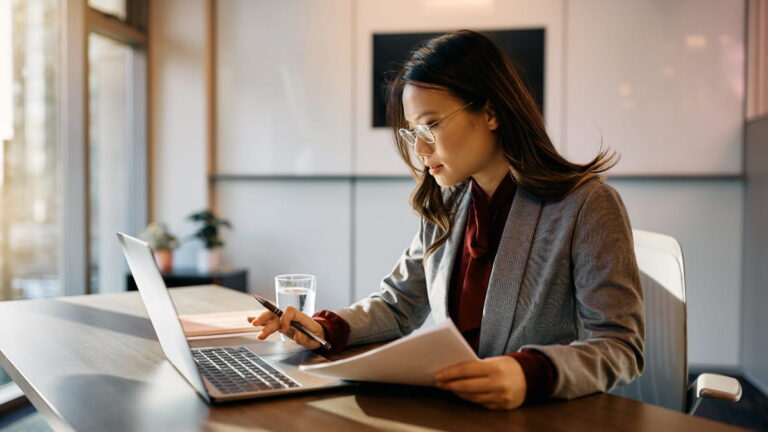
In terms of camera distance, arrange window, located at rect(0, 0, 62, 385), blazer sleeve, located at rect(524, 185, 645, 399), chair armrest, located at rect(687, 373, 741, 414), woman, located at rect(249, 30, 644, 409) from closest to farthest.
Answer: blazer sleeve, located at rect(524, 185, 645, 399)
woman, located at rect(249, 30, 644, 409)
chair armrest, located at rect(687, 373, 741, 414)
window, located at rect(0, 0, 62, 385)

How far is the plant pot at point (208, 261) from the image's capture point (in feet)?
12.5

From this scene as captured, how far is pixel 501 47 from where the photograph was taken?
Result: 12.6 feet

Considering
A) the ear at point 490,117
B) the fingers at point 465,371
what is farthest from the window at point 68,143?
the fingers at point 465,371

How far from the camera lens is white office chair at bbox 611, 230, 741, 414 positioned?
1352 millimetres

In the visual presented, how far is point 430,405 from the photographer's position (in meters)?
0.91

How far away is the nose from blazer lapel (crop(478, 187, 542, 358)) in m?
0.22

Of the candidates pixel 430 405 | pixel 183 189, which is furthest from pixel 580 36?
pixel 430 405

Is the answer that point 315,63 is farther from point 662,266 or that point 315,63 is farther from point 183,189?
point 662,266

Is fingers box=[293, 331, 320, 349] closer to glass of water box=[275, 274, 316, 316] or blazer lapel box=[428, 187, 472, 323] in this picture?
glass of water box=[275, 274, 316, 316]

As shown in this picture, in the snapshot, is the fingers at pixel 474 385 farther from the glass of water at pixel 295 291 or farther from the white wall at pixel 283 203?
the white wall at pixel 283 203

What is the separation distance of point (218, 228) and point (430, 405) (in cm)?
341

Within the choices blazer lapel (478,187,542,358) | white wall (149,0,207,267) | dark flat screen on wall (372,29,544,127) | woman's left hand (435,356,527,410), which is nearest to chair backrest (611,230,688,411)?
blazer lapel (478,187,542,358)

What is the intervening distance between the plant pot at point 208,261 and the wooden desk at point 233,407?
8.45 feet

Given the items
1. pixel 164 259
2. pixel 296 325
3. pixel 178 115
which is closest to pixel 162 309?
pixel 296 325
